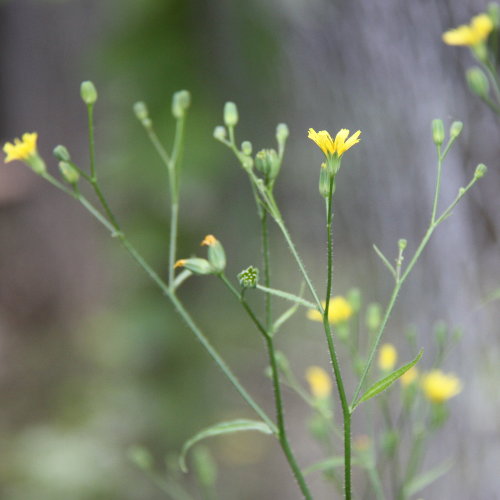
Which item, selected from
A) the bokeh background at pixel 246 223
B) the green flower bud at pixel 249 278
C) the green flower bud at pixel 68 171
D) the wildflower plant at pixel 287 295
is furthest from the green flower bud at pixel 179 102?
the bokeh background at pixel 246 223

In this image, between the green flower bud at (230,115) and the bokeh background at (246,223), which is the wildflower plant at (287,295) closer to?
the green flower bud at (230,115)

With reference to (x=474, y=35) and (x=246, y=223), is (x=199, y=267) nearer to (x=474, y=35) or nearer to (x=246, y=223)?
(x=474, y=35)

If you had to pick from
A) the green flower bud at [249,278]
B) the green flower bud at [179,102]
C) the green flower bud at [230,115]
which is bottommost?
the green flower bud at [249,278]

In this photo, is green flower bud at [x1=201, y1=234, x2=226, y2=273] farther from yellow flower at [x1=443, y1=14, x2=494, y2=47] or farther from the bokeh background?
the bokeh background

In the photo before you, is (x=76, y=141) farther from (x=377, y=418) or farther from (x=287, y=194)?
(x=377, y=418)

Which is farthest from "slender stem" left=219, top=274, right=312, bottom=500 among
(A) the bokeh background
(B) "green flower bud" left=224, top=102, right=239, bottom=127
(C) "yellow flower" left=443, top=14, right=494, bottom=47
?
(A) the bokeh background

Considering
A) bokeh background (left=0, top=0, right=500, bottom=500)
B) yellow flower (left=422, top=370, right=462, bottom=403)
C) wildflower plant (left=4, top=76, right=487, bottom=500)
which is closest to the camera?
wildflower plant (left=4, top=76, right=487, bottom=500)

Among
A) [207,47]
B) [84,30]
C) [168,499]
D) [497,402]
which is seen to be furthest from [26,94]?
[497,402]

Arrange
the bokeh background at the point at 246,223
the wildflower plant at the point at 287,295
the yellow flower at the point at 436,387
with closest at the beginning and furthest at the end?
the wildflower plant at the point at 287,295 < the yellow flower at the point at 436,387 < the bokeh background at the point at 246,223
